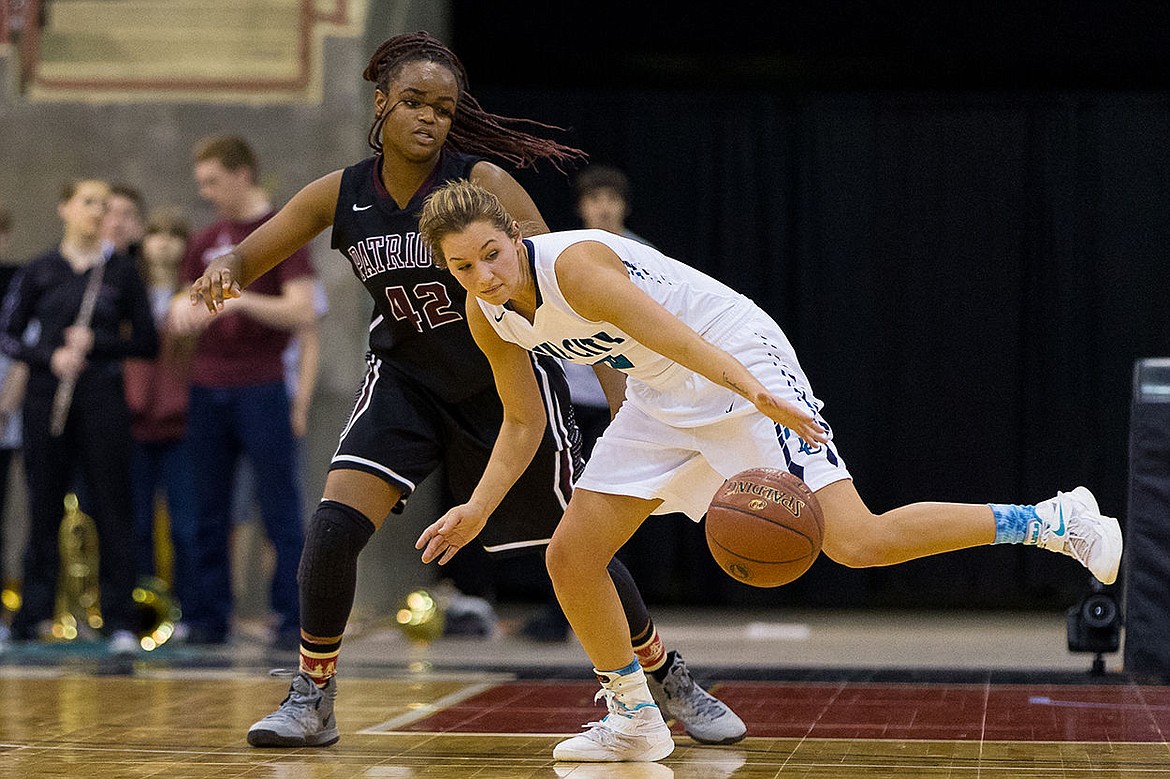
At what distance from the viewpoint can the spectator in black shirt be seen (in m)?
7.16

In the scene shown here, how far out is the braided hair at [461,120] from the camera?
15.0 ft

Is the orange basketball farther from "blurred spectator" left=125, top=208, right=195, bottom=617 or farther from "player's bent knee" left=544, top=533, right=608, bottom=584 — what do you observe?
"blurred spectator" left=125, top=208, right=195, bottom=617

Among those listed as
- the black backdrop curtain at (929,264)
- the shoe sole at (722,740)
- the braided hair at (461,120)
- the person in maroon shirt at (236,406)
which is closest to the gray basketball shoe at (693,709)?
the shoe sole at (722,740)

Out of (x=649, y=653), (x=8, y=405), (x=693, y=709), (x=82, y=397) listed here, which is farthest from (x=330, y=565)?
(x=8, y=405)

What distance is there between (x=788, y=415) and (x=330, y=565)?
1.40 meters

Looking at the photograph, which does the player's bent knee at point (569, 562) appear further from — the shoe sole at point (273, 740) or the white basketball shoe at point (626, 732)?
the shoe sole at point (273, 740)

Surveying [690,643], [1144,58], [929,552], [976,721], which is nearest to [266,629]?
[690,643]

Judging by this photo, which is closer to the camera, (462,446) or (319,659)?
(319,659)

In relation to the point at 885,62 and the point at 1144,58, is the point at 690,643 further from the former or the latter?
the point at 1144,58

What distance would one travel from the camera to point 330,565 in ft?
14.3

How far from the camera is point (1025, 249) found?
930 cm

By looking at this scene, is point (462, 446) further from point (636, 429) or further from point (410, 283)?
point (636, 429)

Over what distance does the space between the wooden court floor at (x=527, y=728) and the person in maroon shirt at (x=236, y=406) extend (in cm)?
108

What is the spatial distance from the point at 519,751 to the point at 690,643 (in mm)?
3673
